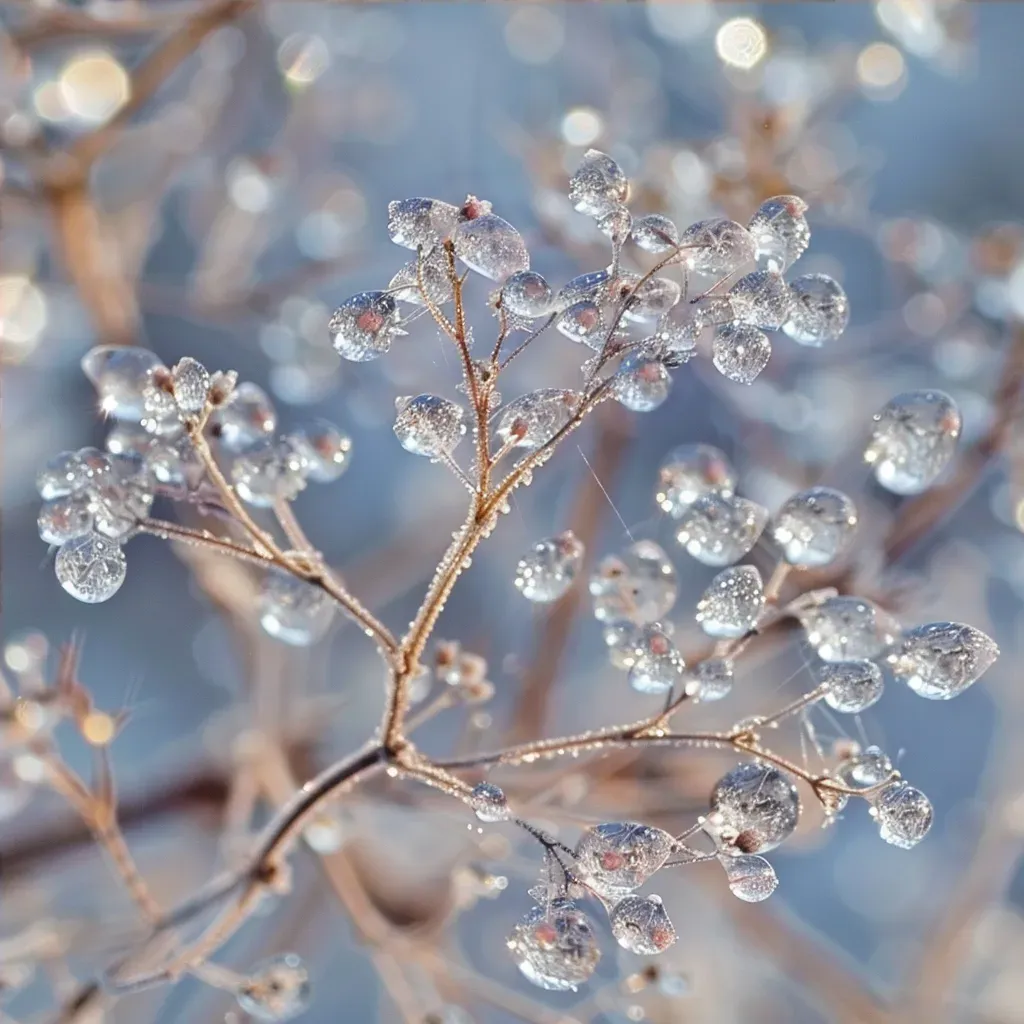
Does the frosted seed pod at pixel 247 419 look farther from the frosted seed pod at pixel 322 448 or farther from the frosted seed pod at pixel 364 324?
the frosted seed pod at pixel 364 324

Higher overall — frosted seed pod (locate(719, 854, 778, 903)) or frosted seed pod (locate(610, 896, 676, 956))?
frosted seed pod (locate(719, 854, 778, 903))

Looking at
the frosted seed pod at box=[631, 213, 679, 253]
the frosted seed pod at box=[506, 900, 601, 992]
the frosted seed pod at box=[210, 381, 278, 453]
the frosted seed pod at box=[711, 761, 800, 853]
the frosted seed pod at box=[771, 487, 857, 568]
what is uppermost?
the frosted seed pod at box=[631, 213, 679, 253]

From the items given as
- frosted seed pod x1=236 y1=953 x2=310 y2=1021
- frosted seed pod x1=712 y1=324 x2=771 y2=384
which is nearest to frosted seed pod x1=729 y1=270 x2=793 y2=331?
frosted seed pod x1=712 y1=324 x2=771 y2=384

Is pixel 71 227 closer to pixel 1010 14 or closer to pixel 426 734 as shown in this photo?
pixel 426 734

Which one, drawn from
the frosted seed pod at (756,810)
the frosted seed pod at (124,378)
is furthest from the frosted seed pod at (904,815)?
the frosted seed pod at (124,378)

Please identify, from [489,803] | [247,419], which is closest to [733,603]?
[489,803]

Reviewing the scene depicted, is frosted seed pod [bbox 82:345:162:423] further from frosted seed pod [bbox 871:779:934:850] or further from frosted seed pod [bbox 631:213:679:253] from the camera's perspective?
frosted seed pod [bbox 871:779:934:850]

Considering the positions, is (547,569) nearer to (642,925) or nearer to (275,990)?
(642,925)

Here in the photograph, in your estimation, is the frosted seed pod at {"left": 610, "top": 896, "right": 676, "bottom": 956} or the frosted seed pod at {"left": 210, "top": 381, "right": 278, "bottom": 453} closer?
the frosted seed pod at {"left": 610, "top": 896, "right": 676, "bottom": 956}

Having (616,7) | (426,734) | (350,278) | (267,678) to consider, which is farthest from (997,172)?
(267,678)
